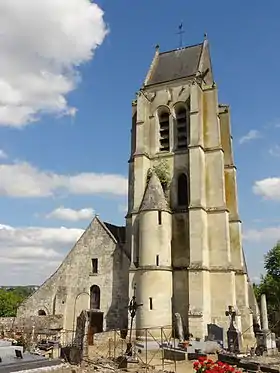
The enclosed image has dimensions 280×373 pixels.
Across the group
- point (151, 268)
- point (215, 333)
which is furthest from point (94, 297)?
point (215, 333)

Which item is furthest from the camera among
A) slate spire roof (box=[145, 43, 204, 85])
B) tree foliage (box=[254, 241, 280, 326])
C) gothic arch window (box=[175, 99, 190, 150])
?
tree foliage (box=[254, 241, 280, 326])

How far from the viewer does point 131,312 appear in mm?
24656

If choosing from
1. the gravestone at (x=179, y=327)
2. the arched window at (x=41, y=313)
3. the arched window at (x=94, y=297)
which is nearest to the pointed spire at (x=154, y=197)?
the arched window at (x=94, y=297)

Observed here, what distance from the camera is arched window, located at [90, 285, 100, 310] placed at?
27.4 metres

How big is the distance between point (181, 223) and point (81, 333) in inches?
490

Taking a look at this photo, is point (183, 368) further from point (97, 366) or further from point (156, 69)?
point (156, 69)

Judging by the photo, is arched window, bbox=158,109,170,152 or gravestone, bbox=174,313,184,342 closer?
gravestone, bbox=174,313,184,342

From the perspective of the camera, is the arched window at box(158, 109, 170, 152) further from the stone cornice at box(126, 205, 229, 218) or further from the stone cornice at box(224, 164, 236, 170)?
the stone cornice at box(126, 205, 229, 218)

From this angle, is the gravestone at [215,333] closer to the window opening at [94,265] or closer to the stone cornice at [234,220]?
the stone cornice at [234,220]

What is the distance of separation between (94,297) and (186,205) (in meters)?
8.69

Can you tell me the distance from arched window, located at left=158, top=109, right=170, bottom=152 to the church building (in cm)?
7

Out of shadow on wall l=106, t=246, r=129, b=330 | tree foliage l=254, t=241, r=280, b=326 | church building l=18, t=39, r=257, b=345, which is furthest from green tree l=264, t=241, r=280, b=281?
shadow on wall l=106, t=246, r=129, b=330

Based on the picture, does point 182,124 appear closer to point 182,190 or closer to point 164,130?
point 164,130

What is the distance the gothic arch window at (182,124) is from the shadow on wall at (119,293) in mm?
8469
